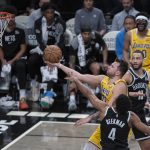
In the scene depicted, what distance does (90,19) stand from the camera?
528 inches

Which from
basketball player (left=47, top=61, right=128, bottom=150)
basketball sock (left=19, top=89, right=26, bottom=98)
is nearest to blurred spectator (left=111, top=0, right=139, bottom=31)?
basketball sock (left=19, top=89, right=26, bottom=98)

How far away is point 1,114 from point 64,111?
47.8 inches

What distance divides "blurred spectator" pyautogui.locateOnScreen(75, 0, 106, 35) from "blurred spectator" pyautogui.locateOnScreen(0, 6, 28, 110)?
4.02 feet

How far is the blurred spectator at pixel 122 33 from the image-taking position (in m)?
12.3

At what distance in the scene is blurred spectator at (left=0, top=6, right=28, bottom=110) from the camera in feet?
41.9

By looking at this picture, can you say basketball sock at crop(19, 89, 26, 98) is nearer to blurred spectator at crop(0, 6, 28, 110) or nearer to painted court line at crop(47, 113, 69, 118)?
blurred spectator at crop(0, 6, 28, 110)

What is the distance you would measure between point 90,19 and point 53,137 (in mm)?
3659

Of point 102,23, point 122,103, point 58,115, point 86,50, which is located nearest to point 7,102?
point 58,115

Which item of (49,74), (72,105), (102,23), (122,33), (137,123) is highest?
(102,23)

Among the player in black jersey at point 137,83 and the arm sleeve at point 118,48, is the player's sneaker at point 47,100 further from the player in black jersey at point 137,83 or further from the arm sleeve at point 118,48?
the player in black jersey at point 137,83

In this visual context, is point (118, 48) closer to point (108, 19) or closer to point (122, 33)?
point (122, 33)

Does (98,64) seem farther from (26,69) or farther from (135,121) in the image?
(135,121)

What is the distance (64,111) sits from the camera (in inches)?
484

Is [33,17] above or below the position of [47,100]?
above
